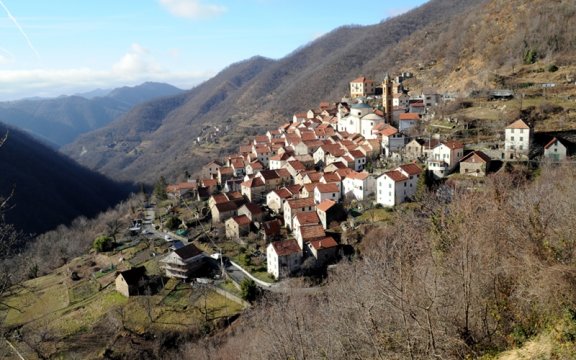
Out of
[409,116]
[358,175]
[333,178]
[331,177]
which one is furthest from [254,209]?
[409,116]

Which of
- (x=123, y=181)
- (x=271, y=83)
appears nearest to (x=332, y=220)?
(x=123, y=181)

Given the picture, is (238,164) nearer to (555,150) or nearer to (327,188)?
(327,188)

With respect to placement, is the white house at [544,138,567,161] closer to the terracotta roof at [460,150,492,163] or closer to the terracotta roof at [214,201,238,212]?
the terracotta roof at [460,150,492,163]

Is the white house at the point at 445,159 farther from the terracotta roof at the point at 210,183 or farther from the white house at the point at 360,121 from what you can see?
the terracotta roof at the point at 210,183

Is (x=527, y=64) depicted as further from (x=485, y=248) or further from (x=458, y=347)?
(x=458, y=347)

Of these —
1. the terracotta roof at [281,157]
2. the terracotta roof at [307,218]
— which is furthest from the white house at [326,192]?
the terracotta roof at [281,157]

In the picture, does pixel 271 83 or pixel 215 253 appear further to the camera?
pixel 271 83
